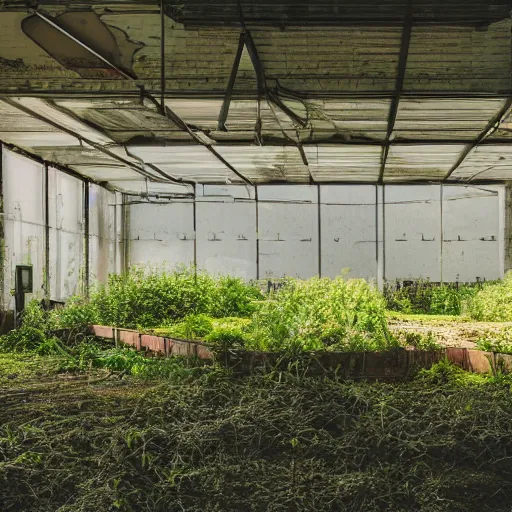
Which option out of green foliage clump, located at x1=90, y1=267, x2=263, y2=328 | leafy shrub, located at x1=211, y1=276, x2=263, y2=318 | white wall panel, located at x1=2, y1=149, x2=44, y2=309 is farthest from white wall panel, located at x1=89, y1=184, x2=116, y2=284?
leafy shrub, located at x1=211, y1=276, x2=263, y2=318

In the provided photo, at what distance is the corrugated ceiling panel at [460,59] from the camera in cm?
491

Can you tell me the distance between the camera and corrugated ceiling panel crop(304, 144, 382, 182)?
8.49 metres

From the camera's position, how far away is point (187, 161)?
9523 mm

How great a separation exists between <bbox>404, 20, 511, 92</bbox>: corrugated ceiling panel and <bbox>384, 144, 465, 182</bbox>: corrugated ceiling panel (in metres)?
2.75

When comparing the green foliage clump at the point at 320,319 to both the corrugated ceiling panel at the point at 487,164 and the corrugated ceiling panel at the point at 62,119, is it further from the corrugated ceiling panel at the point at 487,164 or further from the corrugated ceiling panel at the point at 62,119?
the corrugated ceiling panel at the point at 62,119

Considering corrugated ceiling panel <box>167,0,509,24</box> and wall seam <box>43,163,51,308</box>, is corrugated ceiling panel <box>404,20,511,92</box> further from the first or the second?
wall seam <box>43,163,51,308</box>

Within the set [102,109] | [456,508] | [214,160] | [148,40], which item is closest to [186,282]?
[214,160]

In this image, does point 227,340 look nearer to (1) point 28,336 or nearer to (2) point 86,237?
(1) point 28,336

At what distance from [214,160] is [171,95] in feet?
12.6

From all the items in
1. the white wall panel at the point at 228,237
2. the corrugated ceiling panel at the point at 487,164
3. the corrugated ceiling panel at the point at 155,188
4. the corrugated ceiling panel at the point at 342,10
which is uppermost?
the corrugated ceiling panel at the point at 342,10

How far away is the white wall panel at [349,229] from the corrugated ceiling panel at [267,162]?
38.9 inches

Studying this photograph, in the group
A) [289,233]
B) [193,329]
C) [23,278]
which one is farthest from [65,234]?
[193,329]

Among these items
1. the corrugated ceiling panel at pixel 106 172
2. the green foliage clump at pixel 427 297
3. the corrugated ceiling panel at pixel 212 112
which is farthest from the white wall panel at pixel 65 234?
the green foliage clump at pixel 427 297

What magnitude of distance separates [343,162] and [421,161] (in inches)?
47.2
